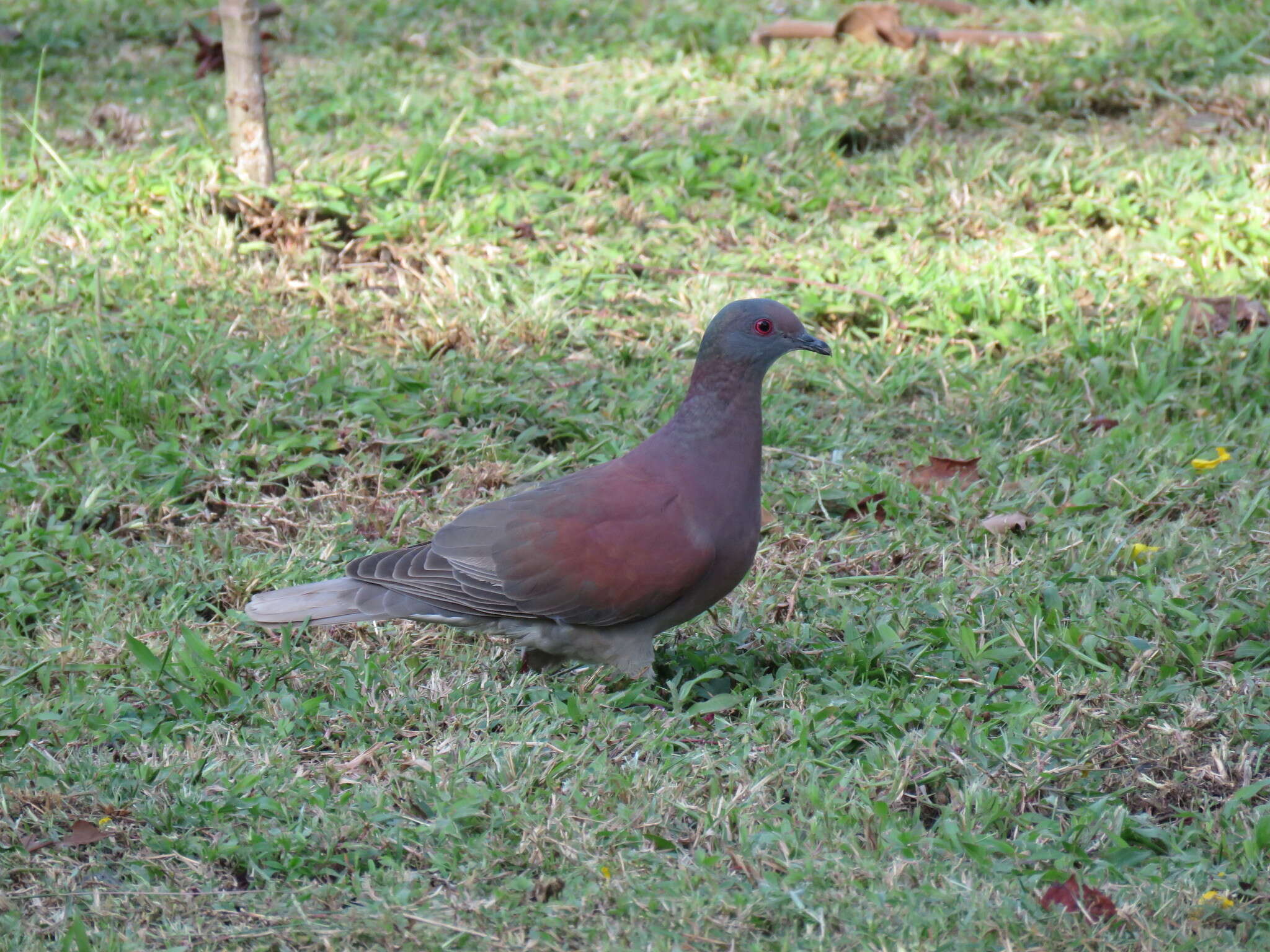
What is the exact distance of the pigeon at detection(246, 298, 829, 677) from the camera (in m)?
3.59

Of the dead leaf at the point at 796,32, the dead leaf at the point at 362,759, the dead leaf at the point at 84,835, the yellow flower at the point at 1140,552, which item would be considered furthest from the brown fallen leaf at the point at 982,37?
the dead leaf at the point at 84,835

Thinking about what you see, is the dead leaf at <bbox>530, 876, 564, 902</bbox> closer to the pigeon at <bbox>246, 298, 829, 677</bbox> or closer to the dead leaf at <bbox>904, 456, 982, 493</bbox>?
the pigeon at <bbox>246, 298, 829, 677</bbox>

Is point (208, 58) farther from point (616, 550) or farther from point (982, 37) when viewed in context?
point (616, 550)

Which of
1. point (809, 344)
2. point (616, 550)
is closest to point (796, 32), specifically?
point (809, 344)

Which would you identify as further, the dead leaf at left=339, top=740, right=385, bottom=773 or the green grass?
the dead leaf at left=339, top=740, right=385, bottom=773

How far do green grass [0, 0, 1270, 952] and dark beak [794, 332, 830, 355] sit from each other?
0.71 metres

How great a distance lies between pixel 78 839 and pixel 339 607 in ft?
3.09

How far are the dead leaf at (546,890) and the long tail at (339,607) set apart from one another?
1080 millimetres

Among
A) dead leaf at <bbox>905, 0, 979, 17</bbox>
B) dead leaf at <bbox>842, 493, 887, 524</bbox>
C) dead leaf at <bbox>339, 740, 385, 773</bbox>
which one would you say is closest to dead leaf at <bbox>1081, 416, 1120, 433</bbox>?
dead leaf at <bbox>842, 493, 887, 524</bbox>

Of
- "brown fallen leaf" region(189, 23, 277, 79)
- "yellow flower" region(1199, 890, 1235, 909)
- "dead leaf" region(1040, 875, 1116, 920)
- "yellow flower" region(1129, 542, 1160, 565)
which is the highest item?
"brown fallen leaf" region(189, 23, 277, 79)

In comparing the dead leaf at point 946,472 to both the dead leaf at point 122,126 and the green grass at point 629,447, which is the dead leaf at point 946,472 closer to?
the green grass at point 629,447

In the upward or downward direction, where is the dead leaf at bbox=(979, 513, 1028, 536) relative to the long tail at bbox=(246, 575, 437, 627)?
downward

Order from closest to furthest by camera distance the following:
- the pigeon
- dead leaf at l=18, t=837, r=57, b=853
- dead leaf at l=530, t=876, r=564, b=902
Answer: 1. dead leaf at l=530, t=876, r=564, b=902
2. dead leaf at l=18, t=837, r=57, b=853
3. the pigeon

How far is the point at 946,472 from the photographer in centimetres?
471
